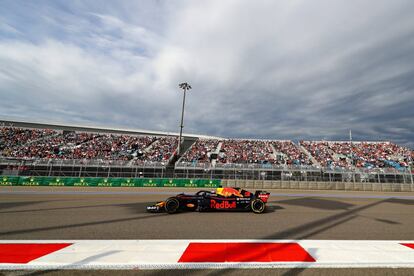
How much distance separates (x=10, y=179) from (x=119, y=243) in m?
25.5

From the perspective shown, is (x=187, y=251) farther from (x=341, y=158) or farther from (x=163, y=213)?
(x=341, y=158)

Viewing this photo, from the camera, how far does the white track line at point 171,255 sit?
144 inches

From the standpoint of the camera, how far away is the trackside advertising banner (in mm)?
22016

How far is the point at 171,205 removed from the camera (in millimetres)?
8398

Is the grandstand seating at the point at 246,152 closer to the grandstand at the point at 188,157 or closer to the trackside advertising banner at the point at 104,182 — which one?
the grandstand at the point at 188,157

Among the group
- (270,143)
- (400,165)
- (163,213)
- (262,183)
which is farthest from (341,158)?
(163,213)

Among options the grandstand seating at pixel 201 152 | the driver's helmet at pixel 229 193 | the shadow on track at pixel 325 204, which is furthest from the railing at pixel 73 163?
the driver's helmet at pixel 229 193

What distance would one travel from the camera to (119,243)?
478 centimetres

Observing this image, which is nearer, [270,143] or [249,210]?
[249,210]

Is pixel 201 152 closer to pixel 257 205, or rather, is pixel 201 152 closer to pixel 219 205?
pixel 219 205

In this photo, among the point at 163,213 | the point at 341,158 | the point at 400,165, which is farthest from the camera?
the point at 341,158

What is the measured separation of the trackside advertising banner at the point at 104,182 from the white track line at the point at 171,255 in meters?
18.3

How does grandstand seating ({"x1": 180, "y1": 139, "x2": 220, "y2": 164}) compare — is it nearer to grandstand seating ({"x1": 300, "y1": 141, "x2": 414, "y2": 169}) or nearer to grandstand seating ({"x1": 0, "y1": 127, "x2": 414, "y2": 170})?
grandstand seating ({"x1": 0, "y1": 127, "x2": 414, "y2": 170})

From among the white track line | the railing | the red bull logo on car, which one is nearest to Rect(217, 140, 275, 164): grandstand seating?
the railing
